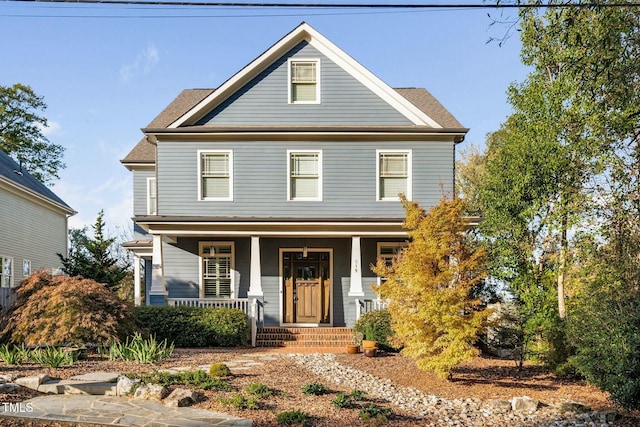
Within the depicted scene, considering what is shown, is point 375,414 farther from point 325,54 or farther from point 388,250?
point 325,54

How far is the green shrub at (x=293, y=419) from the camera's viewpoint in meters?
5.95

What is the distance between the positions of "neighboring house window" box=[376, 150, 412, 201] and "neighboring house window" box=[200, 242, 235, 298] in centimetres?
497

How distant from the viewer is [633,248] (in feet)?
27.7

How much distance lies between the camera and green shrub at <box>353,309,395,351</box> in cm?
1225

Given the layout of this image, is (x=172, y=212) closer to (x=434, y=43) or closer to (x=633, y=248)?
(x=434, y=43)

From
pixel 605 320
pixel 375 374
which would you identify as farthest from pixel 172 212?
pixel 605 320

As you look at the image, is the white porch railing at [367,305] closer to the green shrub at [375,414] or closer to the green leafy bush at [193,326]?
the green leafy bush at [193,326]

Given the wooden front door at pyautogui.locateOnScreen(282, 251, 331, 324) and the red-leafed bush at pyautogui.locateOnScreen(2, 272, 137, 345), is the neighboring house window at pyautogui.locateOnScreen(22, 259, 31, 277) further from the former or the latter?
the wooden front door at pyautogui.locateOnScreen(282, 251, 331, 324)

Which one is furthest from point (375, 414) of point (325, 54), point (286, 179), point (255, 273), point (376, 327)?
point (325, 54)

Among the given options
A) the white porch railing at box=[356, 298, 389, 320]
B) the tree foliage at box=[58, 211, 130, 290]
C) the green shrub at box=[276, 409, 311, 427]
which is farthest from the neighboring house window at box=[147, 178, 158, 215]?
the green shrub at box=[276, 409, 311, 427]

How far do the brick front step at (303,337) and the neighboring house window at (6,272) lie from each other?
1251 cm

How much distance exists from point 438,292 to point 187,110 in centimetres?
1158

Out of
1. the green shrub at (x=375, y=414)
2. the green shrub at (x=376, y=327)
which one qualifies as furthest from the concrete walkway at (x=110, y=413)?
the green shrub at (x=376, y=327)

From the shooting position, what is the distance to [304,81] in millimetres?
15000
